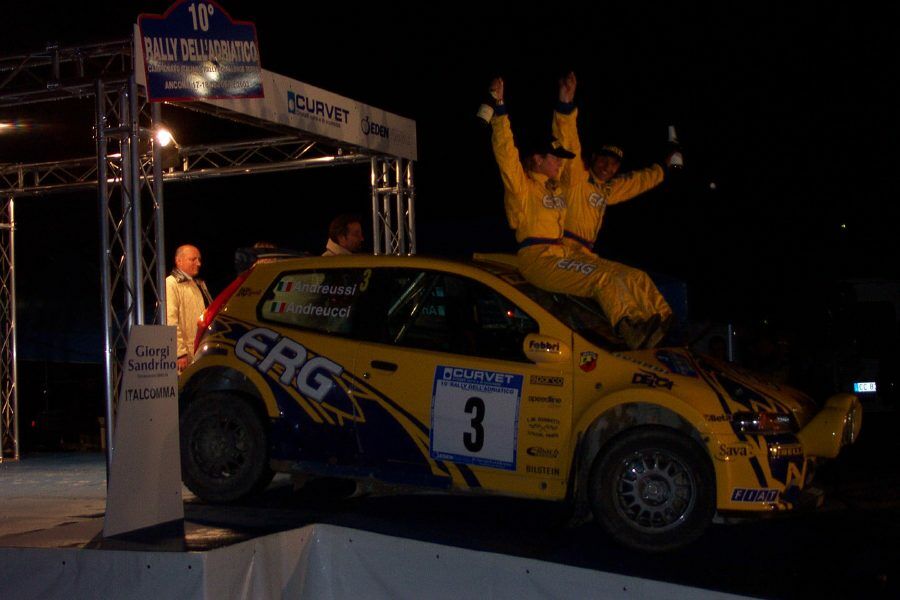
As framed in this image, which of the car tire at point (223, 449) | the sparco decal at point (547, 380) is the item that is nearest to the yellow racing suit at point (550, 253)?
the sparco decal at point (547, 380)

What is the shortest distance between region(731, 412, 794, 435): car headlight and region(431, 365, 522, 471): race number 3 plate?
4.22 feet

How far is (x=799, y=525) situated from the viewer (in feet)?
23.5

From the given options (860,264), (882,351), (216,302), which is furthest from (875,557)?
(860,264)

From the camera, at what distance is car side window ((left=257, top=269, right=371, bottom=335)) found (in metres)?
7.20

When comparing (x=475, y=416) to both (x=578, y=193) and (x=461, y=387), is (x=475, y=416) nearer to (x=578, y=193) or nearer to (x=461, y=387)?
(x=461, y=387)

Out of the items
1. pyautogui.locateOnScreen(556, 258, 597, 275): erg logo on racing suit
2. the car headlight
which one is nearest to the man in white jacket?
pyautogui.locateOnScreen(556, 258, 597, 275): erg logo on racing suit

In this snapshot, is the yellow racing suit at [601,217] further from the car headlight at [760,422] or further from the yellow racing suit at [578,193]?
the car headlight at [760,422]

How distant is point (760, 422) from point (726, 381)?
37cm

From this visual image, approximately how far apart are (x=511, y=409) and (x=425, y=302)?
1017mm

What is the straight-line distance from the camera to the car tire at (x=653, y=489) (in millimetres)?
6023

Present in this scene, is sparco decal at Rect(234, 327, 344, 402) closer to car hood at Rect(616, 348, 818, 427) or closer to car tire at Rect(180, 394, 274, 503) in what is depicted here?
car tire at Rect(180, 394, 274, 503)

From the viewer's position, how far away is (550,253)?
743 centimetres

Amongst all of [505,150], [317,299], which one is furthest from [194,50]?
[505,150]

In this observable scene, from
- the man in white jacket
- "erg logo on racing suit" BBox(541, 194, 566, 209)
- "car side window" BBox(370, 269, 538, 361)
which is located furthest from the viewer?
the man in white jacket
